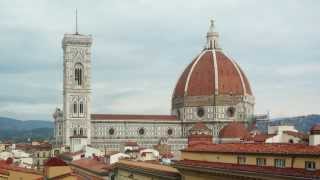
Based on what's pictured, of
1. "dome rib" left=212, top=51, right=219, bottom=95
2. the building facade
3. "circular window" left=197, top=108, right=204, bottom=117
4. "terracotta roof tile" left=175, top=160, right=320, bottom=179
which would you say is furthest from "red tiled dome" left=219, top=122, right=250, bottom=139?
"terracotta roof tile" left=175, top=160, right=320, bottom=179

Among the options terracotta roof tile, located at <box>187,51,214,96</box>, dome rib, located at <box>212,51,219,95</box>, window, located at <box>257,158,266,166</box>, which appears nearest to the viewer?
window, located at <box>257,158,266,166</box>

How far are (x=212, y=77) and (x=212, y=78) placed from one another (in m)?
0.27

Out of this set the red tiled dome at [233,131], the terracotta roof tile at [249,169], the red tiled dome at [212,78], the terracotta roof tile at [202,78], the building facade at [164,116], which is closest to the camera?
the terracotta roof tile at [249,169]

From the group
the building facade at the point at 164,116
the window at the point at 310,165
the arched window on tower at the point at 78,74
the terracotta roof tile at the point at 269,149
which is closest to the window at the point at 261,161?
the terracotta roof tile at the point at 269,149

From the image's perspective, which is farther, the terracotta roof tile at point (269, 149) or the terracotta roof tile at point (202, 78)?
the terracotta roof tile at point (202, 78)

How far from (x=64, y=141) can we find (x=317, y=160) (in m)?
96.1

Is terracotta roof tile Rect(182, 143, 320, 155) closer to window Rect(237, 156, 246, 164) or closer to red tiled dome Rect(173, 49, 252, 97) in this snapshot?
window Rect(237, 156, 246, 164)

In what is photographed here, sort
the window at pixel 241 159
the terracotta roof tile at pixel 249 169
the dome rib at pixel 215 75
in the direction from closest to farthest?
1. the terracotta roof tile at pixel 249 169
2. the window at pixel 241 159
3. the dome rib at pixel 215 75

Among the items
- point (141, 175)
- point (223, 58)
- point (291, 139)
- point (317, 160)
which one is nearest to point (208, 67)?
point (223, 58)

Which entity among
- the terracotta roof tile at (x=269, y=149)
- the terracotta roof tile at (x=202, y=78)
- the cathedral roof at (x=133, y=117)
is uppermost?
the terracotta roof tile at (x=202, y=78)

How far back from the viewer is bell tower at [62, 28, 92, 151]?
114 meters

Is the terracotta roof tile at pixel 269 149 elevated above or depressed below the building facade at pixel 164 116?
below

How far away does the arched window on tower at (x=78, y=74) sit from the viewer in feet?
384

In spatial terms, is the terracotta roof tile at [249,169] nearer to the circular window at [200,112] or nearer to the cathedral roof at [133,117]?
the cathedral roof at [133,117]
